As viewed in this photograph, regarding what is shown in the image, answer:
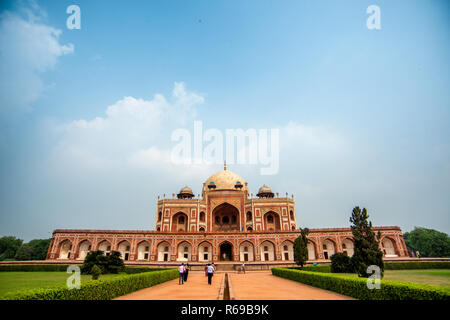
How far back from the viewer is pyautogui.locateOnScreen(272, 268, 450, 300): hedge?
20.9 ft

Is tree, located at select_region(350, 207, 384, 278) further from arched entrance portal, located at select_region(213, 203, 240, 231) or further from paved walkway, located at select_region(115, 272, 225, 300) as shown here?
arched entrance portal, located at select_region(213, 203, 240, 231)

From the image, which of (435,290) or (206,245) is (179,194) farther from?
(435,290)

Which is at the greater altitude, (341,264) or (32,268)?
(341,264)

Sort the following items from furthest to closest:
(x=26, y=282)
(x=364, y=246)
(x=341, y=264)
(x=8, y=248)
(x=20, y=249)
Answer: (x=8, y=248) < (x=20, y=249) < (x=341, y=264) < (x=26, y=282) < (x=364, y=246)

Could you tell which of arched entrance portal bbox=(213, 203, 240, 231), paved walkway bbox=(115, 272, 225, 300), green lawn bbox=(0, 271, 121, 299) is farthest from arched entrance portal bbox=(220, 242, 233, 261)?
paved walkway bbox=(115, 272, 225, 300)

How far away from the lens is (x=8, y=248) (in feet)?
171

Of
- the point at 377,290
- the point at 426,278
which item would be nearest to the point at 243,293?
the point at 377,290

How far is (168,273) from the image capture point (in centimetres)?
1537

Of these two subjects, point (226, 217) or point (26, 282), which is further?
point (226, 217)

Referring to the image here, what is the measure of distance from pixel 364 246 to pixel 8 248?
68761mm

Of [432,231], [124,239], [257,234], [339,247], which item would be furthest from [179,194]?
[432,231]

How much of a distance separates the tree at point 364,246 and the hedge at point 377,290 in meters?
2.17

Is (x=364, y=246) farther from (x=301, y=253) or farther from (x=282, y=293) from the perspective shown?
(x=301, y=253)
